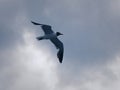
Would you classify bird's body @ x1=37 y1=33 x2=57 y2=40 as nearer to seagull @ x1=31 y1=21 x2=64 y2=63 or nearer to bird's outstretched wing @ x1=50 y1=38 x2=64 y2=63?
seagull @ x1=31 y1=21 x2=64 y2=63

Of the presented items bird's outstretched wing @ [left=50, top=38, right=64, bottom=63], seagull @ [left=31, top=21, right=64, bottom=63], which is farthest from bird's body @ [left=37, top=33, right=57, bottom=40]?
bird's outstretched wing @ [left=50, top=38, right=64, bottom=63]

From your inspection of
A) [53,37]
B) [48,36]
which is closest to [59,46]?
[53,37]

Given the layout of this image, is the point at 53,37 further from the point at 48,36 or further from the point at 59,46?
the point at 59,46

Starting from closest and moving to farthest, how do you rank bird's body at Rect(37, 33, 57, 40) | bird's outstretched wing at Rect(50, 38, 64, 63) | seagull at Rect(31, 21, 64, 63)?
bird's body at Rect(37, 33, 57, 40), seagull at Rect(31, 21, 64, 63), bird's outstretched wing at Rect(50, 38, 64, 63)

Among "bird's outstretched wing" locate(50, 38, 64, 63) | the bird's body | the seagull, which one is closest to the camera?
the bird's body

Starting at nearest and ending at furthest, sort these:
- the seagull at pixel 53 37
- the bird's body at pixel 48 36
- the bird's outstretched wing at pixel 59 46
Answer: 1. the bird's body at pixel 48 36
2. the seagull at pixel 53 37
3. the bird's outstretched wing at pixel 59 46

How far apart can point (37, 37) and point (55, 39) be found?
10.7 meters

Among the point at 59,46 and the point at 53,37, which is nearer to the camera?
the point at 53,37

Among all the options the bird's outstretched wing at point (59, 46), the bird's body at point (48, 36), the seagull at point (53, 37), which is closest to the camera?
the bird's body at point (48, 36)

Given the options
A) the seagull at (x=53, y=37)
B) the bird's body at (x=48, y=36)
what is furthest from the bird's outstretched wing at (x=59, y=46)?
the bird's body at (x=48, y=36)

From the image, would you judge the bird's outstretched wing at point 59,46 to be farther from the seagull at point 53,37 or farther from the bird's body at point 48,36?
the bird's body at point 48,36

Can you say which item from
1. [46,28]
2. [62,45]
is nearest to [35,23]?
[46,28]

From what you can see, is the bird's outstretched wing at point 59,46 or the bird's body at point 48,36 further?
the bird's outstretched wing at point 59,46

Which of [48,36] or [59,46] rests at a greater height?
[59,46]
